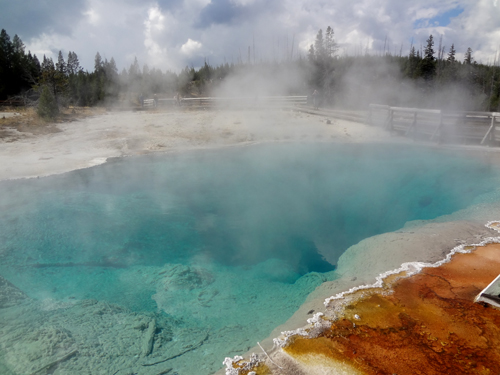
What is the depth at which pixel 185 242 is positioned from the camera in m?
4.13

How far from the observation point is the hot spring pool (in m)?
2.55

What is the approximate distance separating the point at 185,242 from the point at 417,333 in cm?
263

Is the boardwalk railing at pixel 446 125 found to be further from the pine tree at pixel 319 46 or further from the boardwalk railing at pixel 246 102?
the pine tree at pixel 319 46

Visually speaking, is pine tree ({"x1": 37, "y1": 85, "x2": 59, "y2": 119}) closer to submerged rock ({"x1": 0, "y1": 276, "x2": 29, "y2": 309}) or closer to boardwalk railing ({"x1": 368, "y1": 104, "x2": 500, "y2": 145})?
submerged rock ({"x1": 0, "y1": 276, "x2": 29, "y2": 309})

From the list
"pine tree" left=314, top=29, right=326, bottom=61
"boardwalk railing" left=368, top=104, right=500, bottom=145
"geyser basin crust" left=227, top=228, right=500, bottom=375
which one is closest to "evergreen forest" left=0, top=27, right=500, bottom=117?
"pine tree" left=314, top=29, right=326, bottom=61

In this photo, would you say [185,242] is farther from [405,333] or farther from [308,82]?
[308,82]

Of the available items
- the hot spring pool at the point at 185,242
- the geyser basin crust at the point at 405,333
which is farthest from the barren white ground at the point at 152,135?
the geyser basin crust at the point at 405,333

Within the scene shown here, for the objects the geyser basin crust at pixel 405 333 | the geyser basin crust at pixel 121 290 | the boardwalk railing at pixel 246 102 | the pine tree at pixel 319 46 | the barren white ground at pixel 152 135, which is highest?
the pine tree at pixel 319 46

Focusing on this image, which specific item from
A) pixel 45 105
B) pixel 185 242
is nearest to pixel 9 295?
pixel 185 242

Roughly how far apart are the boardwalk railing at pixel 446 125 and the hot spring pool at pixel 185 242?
1087mm

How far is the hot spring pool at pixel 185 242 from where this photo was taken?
8.36 ft

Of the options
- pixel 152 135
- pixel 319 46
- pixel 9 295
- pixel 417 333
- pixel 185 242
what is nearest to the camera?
pixel 417 333

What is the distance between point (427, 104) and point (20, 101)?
1602 cm

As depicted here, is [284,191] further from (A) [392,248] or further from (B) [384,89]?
(B) [384,89]
